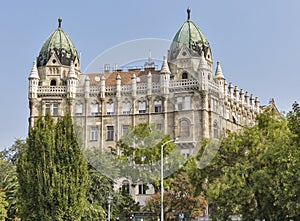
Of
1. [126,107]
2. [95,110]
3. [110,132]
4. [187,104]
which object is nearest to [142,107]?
[126,107]

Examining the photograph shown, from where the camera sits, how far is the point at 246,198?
50062 mm

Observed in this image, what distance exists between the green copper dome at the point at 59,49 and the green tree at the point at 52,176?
2402 inches

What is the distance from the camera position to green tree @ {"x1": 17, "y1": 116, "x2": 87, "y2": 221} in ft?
162

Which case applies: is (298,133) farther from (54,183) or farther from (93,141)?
(93,141)

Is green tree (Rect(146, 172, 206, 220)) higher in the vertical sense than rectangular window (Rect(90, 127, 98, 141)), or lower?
lower

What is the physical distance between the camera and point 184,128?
101375 millimetres

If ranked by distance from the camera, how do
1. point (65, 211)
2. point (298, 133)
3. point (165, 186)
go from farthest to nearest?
1. point (165, 186)
2. point (65, 211)
3. point (298, 133)

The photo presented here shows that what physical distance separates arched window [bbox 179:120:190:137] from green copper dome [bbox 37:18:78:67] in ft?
85.3

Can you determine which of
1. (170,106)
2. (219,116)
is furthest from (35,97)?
(219,116)

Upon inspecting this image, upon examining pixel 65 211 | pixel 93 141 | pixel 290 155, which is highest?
pixel 93 141

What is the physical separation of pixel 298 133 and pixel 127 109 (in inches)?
2351

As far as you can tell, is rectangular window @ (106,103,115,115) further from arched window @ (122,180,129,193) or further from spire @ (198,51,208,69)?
arched window @ (122,180,129,193)

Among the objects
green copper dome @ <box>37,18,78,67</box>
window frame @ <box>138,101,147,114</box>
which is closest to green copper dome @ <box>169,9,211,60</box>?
window frame @ <box>138,101,147,114</box>

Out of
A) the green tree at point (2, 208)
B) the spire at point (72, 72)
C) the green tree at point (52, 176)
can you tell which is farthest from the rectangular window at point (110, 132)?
the green tree at point (52, 176)
